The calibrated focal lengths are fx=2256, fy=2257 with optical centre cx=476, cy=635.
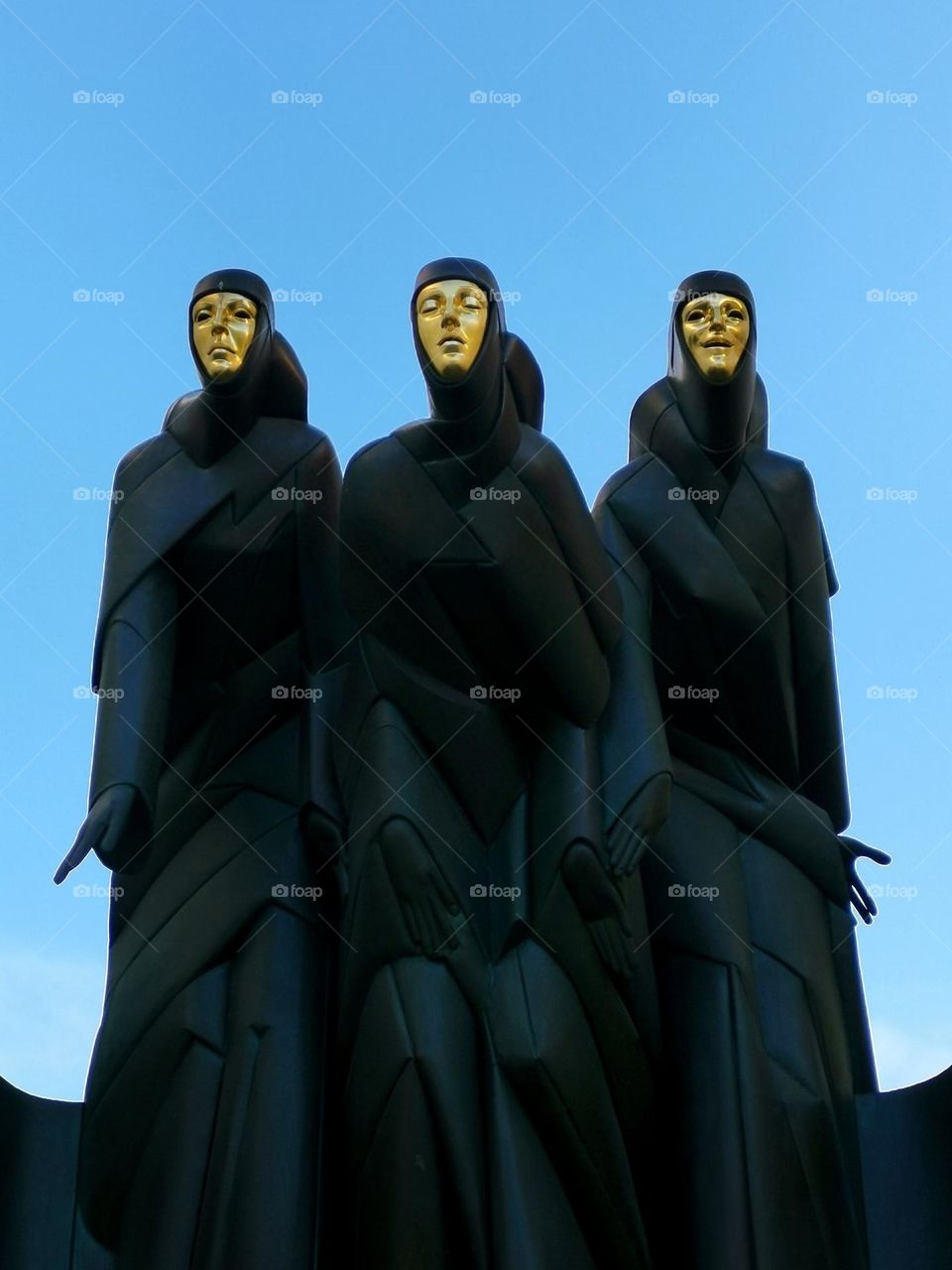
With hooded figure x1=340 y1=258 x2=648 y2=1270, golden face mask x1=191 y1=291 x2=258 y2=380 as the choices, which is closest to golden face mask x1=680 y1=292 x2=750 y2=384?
hooded figure x1=340 y1=258 x2=648 y2=1270

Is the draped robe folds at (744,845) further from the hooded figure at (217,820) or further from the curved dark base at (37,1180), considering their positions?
the curved dark base at (37,1180)

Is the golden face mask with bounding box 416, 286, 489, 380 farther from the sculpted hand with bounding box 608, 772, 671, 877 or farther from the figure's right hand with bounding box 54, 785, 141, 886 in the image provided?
the figure's right hand with bounding box 54, 785, 141, 886

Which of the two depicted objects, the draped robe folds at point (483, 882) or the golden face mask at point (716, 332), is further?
the golden face mask at point (716, 332)

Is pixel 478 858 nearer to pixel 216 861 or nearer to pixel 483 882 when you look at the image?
pixel 483 882

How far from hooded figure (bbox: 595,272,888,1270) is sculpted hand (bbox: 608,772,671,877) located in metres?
0.03

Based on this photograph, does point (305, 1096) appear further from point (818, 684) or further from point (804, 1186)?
point (818, 684)

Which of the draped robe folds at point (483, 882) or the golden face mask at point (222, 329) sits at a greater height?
the golden face mask at point (222, 329)

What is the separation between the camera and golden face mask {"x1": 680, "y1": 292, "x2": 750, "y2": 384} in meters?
10.4

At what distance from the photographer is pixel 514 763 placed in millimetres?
9422

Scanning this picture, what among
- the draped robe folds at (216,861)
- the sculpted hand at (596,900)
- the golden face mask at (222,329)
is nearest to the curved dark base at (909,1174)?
the sculpted hand at (596,900)

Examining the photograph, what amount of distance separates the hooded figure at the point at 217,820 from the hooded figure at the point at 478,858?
13.3 inches

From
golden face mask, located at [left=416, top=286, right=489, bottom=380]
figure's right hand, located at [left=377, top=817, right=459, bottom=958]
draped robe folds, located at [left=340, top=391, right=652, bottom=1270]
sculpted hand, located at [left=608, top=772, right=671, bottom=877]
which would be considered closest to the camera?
draped robe folds, located at [left=340, top=391, right=652, bottom=1270]

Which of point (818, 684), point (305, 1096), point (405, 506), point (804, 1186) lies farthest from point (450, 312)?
point (804, 1186)

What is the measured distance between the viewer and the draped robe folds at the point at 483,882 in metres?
8.58
